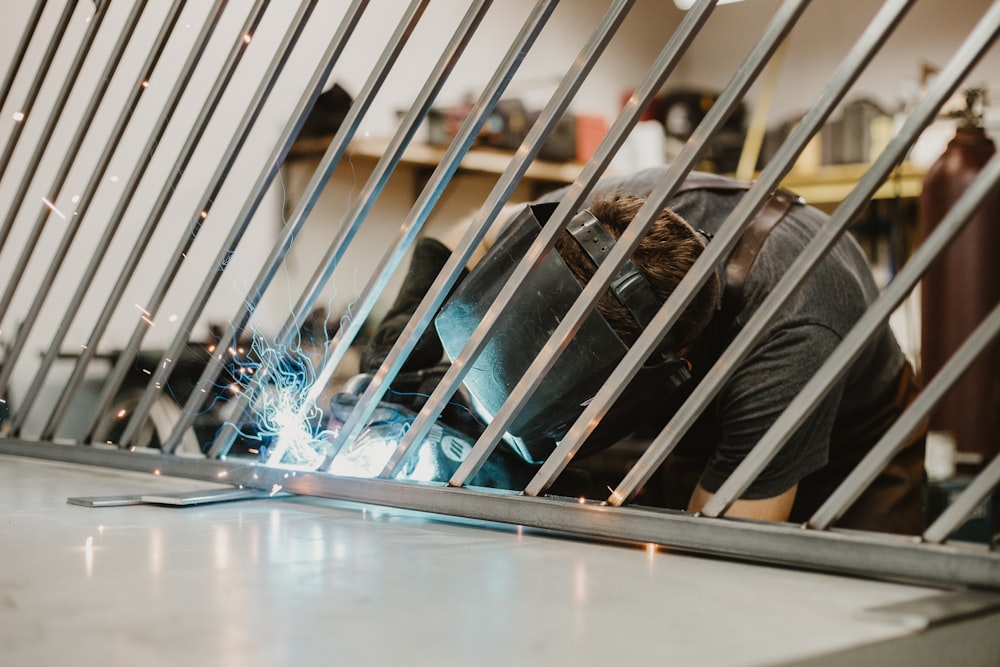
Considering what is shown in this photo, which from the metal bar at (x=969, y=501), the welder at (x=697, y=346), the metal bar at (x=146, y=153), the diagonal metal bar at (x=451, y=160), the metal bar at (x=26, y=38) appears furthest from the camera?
the metal bar at (x=26, y=38)

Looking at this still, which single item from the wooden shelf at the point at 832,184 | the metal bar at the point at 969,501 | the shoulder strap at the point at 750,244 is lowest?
the metal bar at the point at 969,501

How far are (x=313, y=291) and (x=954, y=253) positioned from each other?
1.40 metres

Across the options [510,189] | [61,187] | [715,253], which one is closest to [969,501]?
[715,253]

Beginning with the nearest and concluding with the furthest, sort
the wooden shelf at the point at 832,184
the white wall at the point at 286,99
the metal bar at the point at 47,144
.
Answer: the metal bar at the point at 47,144, the white wall at the point at 286,99, the wooden shelf at the point at 832,184

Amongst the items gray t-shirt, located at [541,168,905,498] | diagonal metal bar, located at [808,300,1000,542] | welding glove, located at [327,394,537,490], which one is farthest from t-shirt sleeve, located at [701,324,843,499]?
diagonal metal bar, located at [808,300,1000,542]

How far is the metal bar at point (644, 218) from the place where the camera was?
2.66 feet

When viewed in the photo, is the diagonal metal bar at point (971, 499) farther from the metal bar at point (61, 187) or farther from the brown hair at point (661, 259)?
the metal bar at point (61, 187)

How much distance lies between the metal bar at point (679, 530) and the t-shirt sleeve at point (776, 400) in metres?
0.58

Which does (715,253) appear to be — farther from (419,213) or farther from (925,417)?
(419,213)

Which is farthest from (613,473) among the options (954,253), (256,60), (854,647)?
(854,647)

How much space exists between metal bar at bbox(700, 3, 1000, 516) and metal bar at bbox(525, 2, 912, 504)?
6cm

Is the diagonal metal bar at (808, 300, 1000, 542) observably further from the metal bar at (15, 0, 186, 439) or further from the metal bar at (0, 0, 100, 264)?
the metal bar at (0, 0, 100, 264)

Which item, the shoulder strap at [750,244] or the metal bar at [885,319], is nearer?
the metal bar at [885,319]

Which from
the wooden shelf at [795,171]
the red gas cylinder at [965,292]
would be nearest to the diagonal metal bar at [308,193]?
the red gas cylinder at [965,292]
